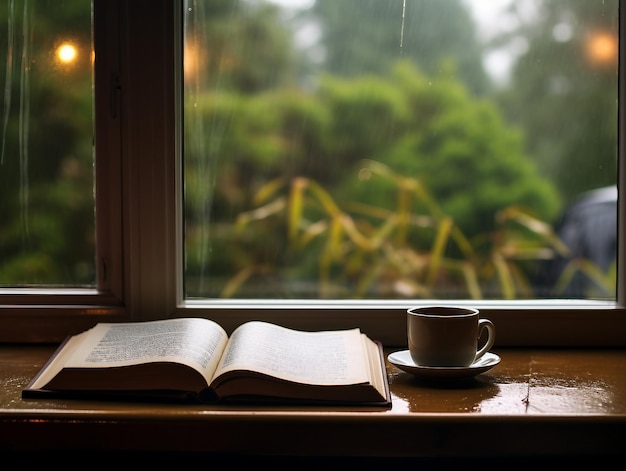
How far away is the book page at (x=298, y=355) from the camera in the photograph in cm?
81

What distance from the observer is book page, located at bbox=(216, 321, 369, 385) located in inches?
31.8

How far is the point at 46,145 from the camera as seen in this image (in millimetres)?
1196

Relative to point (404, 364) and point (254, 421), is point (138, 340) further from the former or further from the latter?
point (404, 364)

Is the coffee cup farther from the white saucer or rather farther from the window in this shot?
the window

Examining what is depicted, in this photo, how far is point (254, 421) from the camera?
2.52 ft

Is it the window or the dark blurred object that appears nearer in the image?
the window

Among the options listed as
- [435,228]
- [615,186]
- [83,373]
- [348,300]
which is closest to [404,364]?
[348,300]

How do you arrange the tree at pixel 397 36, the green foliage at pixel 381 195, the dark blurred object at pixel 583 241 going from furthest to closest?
the green foliage at pixel 381 195, the dark blurred object at pixel 583 241, the tree at pixel 397 36

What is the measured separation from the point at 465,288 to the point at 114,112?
856 mm

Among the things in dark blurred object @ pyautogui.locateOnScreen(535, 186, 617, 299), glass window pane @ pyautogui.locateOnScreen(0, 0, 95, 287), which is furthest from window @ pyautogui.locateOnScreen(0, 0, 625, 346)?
dark blurred object @ pyautogui.locateOnScreen(535, 186, 617, 299)

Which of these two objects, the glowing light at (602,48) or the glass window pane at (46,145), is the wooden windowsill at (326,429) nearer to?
the glass window pane at (46,145)

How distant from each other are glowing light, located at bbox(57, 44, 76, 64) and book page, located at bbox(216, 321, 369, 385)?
561 mm

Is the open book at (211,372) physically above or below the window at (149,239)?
below

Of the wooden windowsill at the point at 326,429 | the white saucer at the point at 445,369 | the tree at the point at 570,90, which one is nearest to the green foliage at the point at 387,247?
the tree at the point at 570,90
